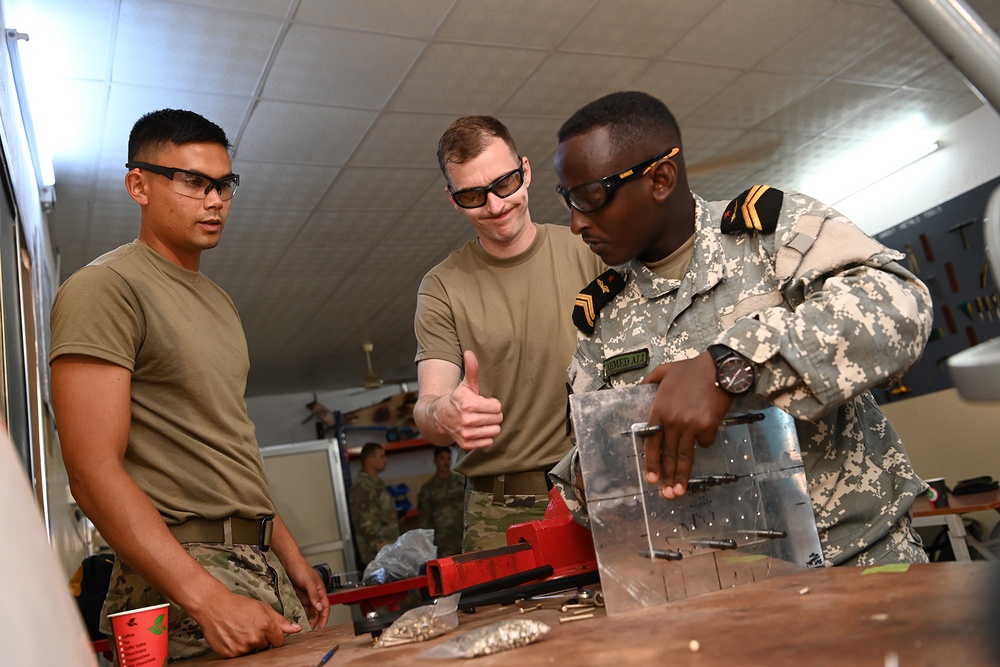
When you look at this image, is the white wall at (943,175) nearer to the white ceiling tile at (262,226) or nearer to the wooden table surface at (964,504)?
the wooden table surface at (964,504)

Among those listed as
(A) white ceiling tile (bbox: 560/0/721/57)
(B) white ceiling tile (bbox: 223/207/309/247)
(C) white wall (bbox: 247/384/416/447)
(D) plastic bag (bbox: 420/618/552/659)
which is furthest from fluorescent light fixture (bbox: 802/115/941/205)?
(C) white wall (bbox: 247/384/416/447)

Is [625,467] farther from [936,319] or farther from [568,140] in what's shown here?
[936,319]

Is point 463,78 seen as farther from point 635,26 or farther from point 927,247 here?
point 927,247

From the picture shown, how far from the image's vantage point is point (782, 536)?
1299 millimetres

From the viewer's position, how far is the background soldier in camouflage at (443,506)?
29.9 ft

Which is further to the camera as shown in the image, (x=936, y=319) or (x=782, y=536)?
(x=936, y=319)

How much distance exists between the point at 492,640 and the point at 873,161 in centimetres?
768

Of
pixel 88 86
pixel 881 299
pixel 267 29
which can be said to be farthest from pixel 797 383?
pixel 88 86

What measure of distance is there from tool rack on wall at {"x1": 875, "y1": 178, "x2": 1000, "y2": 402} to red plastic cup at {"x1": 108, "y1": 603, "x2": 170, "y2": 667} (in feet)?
20.4

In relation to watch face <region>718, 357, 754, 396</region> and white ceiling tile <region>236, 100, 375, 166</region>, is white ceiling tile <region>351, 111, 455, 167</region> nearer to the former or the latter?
white ceiling tile <region>236, 100, 375, 166</region>

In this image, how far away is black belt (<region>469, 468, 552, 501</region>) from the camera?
2285 millimetres

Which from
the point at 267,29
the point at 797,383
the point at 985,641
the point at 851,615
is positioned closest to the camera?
the point at 985,641

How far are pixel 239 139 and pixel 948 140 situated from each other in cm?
592

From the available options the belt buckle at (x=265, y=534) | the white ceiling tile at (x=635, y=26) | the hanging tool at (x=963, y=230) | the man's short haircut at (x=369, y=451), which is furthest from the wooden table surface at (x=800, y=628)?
the man's short haircut at (x=369, y=451)
